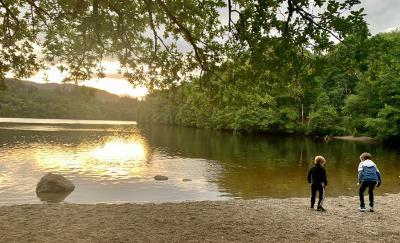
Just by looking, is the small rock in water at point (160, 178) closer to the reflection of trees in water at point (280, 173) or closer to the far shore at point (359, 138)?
the reflection of trees in water at point (280, 173)

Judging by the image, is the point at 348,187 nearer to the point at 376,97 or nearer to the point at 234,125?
the point at 376,97

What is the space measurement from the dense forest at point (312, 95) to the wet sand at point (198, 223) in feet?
14.7

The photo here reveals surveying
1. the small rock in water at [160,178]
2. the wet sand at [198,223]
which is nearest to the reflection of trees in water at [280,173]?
the small rock in water at [160,178]

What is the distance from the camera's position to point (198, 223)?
1381 cm

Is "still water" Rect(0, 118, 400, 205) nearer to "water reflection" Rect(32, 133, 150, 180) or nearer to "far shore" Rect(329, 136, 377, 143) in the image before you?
"water reflection" Rect(32, 133, 150, 180)

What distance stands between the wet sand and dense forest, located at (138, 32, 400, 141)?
447 centimetres

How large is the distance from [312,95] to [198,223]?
79386 mm

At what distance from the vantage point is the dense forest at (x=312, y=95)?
10.6 meters

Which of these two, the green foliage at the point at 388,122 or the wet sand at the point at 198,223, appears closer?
the wet sand at the point at 198,223

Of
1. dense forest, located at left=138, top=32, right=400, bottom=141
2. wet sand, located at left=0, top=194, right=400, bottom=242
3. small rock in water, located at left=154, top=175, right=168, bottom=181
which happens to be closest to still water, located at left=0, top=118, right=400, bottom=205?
small rock in water, located at left=154, top=175, right=168, bottom=181

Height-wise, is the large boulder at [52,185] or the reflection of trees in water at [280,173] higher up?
the large boulder at [52,185]

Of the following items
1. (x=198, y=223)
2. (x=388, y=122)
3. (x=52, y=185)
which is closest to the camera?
(x=198, y=223)

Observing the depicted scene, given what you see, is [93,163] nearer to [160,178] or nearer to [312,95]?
[160,178]

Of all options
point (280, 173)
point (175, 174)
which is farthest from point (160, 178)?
point (280, 173)
